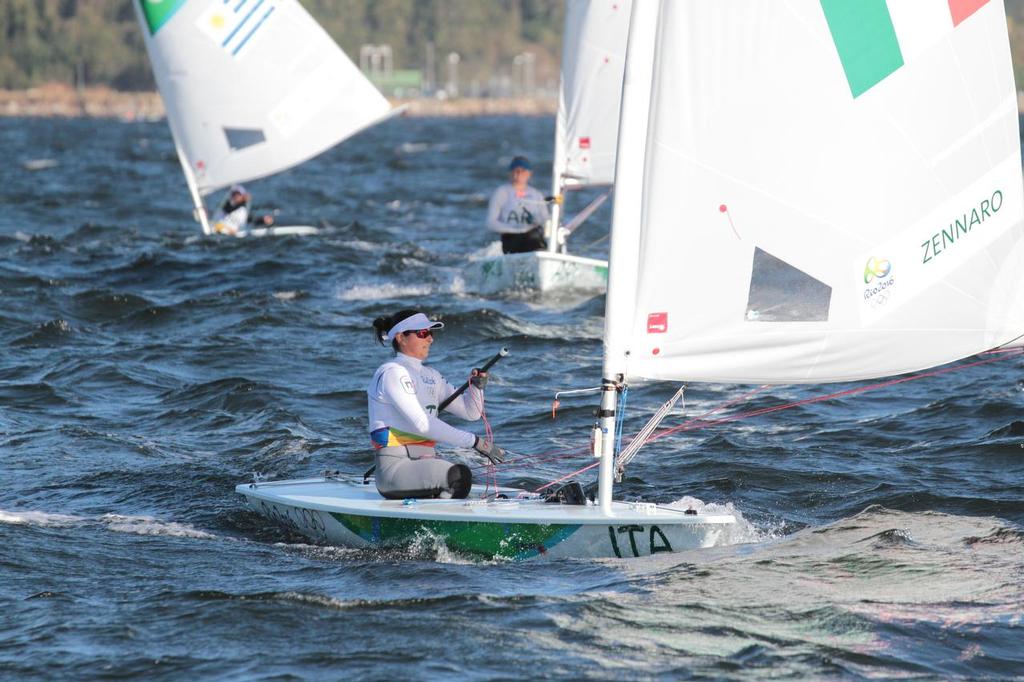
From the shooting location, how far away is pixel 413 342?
8.59 metres

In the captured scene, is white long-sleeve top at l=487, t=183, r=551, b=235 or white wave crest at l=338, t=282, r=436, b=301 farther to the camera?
white wave crest at l=338, t=282, r=436, b=301

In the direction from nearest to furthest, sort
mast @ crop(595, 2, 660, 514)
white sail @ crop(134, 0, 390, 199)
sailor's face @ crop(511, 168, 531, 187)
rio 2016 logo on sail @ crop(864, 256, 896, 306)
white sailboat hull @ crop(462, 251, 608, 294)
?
mast @ crop(595, 2, 660, 514) → rio 2016 logo on sail @ crop(864, 256, 896, 306) → sailor's face @ crop(511, 168, 531, 187) → white sailboat hull @ crop(462, 251, 608, 294) → white sail @ crop(134, 0, 390, 199)

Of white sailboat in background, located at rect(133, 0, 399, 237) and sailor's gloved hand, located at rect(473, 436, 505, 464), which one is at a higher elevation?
white sailboat in background, located at rect(133, 0, 399, 237)

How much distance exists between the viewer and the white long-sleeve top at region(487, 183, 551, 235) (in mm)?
→ 17219

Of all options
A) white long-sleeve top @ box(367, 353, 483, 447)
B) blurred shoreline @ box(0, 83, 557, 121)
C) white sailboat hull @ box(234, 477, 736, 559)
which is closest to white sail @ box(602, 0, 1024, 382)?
white sailboat hull @ box(234, 477, 736, 559)

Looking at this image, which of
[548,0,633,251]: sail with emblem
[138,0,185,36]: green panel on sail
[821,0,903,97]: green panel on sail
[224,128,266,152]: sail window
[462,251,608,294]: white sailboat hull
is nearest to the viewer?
[821,0,903,97]: green panel on sail

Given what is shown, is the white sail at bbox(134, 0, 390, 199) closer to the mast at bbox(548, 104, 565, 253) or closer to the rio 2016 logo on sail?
the mast at bbox(548, 104, 565, 253)

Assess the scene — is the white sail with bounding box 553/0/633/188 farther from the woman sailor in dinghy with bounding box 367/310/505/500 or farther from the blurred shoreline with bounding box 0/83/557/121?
the blurred shoreline with bounding box 0/83/557/121

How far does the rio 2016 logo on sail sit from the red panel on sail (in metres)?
1.33

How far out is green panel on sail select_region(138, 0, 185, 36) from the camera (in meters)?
21.6

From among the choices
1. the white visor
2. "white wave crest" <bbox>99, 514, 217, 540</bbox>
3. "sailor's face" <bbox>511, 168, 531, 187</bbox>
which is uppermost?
"sailor's face" <bbox>511, 168, 531, 187</bbox>

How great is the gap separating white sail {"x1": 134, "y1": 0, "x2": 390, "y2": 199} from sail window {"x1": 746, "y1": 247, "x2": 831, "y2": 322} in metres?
14.7

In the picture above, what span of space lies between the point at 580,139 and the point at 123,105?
5539 inches

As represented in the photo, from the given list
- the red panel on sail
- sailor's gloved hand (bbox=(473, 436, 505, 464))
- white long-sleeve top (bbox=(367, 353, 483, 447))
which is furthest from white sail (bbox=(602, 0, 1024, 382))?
white long-sleeve top (bbox=(367, 353, 483, 447))
